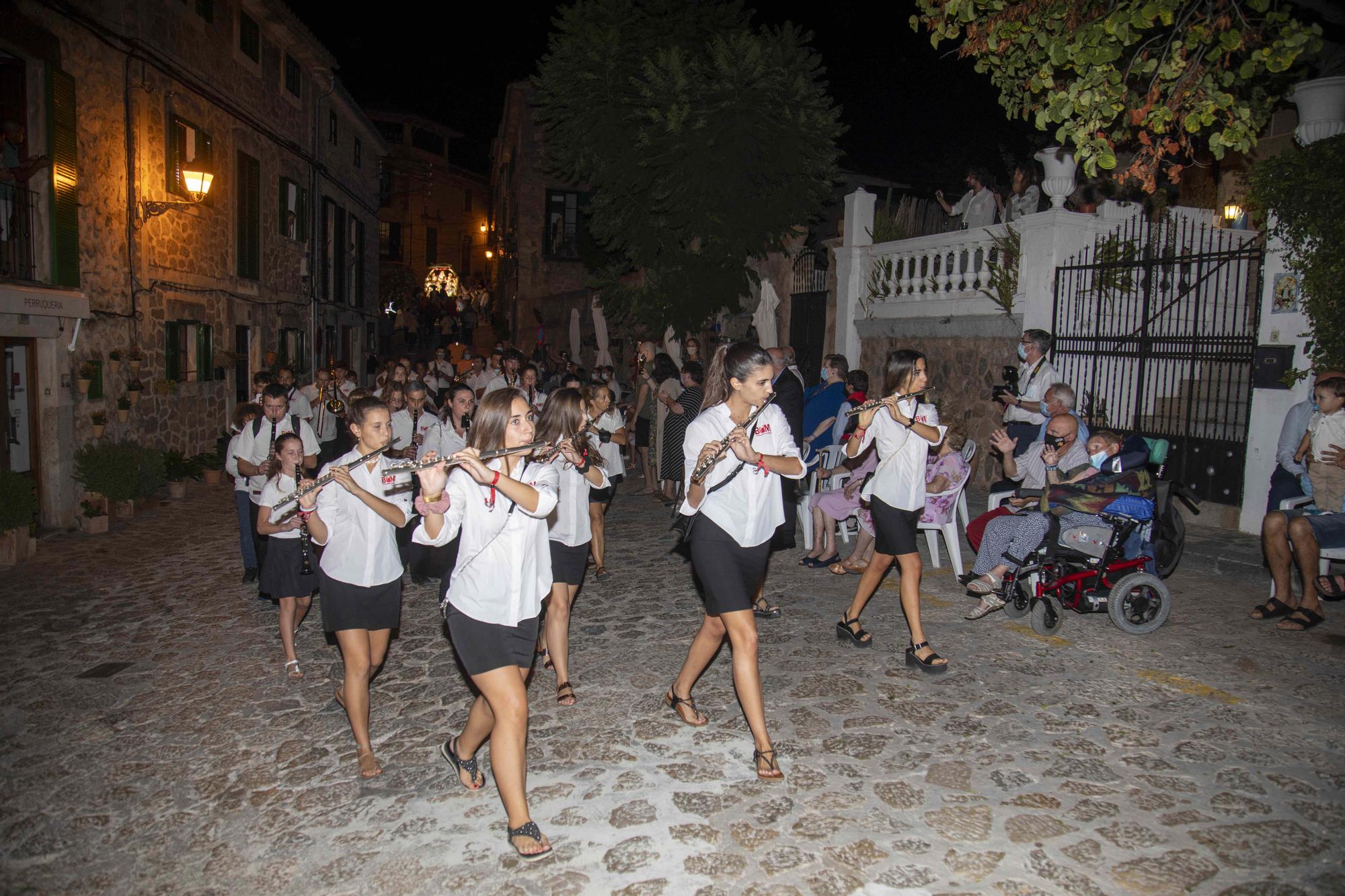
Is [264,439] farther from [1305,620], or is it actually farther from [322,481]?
[1305,620]

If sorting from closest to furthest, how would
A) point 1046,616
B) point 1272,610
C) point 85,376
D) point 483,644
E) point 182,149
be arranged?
point 483,644 < point 1046,616 < point 1272,610 < point 85,376 < point 182,149

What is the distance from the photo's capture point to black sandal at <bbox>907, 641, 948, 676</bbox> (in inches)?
217

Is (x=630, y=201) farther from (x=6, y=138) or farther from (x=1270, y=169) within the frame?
(x=1270, y=169)

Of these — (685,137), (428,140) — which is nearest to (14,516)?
(685,137)

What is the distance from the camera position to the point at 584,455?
4.36 metres

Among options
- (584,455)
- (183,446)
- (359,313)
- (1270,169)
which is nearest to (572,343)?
(359,313)

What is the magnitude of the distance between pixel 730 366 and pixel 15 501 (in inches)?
313

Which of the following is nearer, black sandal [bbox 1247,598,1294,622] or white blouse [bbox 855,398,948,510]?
white blouse [bbox 855,398,948,510]

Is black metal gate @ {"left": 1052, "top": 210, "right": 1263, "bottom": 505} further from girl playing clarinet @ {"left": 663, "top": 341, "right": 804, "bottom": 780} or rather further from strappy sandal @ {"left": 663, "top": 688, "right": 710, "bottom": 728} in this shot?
strappy sandal @ {"left": 663, "top": 688, "right": 710, "bottom": 728}

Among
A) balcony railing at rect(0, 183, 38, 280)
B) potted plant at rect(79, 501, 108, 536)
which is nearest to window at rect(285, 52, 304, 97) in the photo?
balcony railing at rect(0, 183, 38, 280)

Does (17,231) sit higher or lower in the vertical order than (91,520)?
higher

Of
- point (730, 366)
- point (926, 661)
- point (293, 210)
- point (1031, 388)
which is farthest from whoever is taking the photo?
point (293, 210)

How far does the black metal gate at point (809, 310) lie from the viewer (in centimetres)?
1633

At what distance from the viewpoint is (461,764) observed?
4.20 m
